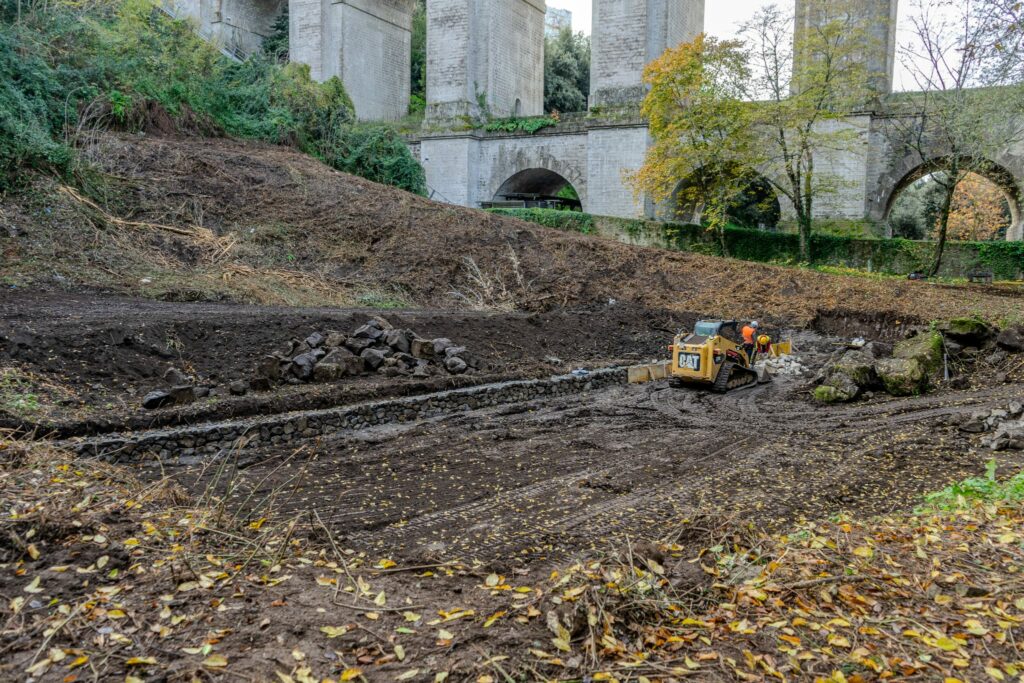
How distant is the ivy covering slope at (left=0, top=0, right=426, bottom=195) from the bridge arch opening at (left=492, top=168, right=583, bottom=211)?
5.42 metres

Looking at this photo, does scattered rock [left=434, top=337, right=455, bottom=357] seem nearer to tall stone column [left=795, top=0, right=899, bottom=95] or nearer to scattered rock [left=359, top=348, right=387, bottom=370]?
scattered rock [left=359, top=348, right=387, bottom=370]

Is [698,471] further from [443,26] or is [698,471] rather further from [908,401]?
[443,26]

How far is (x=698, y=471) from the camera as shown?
6852 mm

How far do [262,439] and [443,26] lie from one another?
90.2ft

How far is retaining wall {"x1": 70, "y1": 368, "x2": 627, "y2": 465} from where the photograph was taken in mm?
6355

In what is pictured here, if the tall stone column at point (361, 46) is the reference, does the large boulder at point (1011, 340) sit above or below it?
below

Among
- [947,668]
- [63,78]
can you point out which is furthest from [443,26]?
[947,668]

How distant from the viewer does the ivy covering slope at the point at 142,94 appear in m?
14.4

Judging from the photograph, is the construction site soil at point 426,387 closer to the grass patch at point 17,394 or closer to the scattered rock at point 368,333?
the grass patch at point 17,394

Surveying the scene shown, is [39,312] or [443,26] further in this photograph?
[443,26]

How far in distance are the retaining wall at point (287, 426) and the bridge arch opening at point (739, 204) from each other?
17.2 meters

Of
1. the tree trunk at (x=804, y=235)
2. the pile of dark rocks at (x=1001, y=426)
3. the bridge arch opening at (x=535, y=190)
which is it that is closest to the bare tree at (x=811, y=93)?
the tree trunk at (x=804, y=235)

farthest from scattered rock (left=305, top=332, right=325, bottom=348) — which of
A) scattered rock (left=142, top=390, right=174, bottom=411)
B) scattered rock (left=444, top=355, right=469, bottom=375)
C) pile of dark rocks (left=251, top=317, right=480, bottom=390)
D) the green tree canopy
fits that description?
the green tree canopy

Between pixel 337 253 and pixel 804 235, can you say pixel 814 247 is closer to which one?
pixel 804 235
